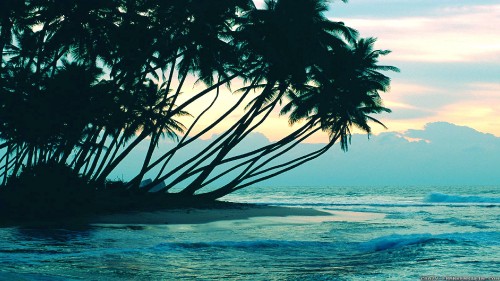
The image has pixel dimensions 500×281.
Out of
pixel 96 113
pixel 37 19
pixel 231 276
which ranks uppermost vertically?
pixel 37 19

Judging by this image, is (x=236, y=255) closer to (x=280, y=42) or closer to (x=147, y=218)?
(x=147, y=218)

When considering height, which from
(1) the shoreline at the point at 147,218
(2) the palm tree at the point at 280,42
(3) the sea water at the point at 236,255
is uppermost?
(2) the palm tree at the point at 280,42

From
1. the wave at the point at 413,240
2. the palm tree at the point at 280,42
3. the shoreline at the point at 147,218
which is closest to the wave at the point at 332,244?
the wave at the point at 413,240

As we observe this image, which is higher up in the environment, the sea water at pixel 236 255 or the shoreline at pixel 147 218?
the shoreline at pixel 147 218

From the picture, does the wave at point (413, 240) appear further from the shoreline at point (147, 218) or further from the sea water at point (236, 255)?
the shoreline at point (147, 218)

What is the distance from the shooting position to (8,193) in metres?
17.0

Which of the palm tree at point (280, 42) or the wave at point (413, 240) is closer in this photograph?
the wave at point (413, 240)

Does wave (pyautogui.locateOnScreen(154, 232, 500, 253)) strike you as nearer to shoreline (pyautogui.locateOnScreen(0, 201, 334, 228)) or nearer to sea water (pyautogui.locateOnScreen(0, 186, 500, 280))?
sea water (pyautogui.locateOnScreen(0, 186, 500, 280))

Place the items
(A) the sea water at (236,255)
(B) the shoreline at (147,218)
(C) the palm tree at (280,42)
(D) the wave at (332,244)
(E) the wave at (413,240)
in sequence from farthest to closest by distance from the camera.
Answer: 1. (C) the palm tree at (280,42)
2. (B) the shoreline at (147,218)
3. (E) the wave at (413,240)
4. (D) the wave at (332,244)
5. (A) the sea water at (236,255)

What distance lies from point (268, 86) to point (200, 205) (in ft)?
17.3

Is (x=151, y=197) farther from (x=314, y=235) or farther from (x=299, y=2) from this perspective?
(x=314, y=235)

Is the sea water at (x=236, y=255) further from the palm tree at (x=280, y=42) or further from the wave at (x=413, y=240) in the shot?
the palm tree at (x=280, y=42)

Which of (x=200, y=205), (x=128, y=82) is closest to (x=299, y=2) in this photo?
(x=128, y=82)

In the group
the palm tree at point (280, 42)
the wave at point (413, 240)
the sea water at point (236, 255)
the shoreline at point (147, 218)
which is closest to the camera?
the sea water at point (236, 255)
